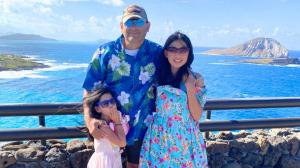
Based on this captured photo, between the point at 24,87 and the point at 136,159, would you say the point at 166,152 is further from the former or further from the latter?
the point at 24,87

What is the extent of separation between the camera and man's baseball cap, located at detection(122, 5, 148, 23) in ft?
10.5

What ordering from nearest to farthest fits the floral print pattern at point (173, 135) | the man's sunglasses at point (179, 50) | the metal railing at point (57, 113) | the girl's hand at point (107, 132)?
the girl's hand at point (107, 132) → the man's sunglasses at point (179, 50) → the floral print pattern at point (173, 135) → the metal railing at point (57, 113)

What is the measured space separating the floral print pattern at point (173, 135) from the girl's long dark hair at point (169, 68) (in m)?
0.06

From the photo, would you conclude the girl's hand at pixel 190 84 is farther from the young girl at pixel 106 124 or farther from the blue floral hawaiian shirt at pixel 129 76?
the young girl at pixel 106 124

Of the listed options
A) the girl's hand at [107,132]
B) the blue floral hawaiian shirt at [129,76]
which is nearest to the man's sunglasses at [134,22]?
the blue floral hawaiian shirt at [129,76]

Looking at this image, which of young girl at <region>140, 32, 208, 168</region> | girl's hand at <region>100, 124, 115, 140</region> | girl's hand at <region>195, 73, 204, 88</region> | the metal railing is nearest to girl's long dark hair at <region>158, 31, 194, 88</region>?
young girl at <region>140, 32, 208, 168</region>

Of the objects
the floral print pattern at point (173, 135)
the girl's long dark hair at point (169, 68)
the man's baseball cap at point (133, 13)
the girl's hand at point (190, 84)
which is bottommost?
the floral print pattern at point (173, 135)

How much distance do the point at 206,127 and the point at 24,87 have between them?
166 ft

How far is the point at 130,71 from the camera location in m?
3.32

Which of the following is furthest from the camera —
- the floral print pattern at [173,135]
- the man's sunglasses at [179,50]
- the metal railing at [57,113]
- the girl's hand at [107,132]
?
the metal railing at [57,113]

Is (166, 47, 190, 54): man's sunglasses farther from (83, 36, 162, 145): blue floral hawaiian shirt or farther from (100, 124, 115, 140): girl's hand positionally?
(100, 124, 115, 140): girl's hand

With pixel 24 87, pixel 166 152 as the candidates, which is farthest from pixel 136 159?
pixel 24 87

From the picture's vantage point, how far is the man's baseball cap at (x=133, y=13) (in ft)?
10.5

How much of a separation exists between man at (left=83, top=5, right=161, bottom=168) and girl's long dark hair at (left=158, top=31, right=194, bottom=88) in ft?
0.31
